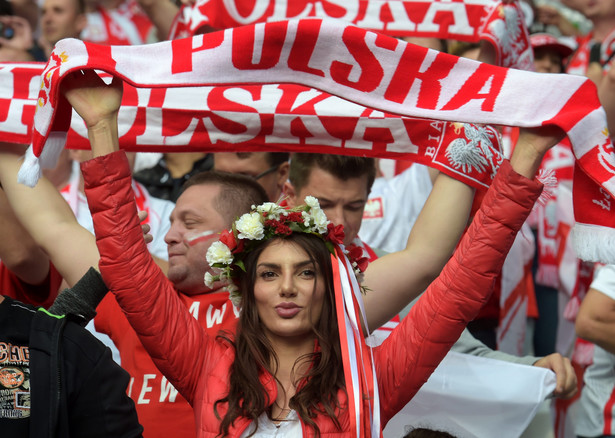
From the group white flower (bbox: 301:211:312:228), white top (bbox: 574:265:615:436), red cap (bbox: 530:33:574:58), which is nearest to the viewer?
white flower (bbox: 301:211:312:228)

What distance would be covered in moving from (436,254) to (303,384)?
0.70 meters

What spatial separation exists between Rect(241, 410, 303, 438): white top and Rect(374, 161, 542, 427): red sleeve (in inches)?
10.4

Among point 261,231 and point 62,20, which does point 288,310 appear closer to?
point 261,231

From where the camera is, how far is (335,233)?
2.79m

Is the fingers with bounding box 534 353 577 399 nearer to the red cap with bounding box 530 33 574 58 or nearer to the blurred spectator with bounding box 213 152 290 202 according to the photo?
the blurred spectator with bounding box 213 152 290 202

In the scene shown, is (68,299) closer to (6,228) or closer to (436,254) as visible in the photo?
(6,228)

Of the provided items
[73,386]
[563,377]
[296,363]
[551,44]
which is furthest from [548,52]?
[73,386]

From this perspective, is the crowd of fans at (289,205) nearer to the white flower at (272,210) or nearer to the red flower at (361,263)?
the red flower at (361,263)

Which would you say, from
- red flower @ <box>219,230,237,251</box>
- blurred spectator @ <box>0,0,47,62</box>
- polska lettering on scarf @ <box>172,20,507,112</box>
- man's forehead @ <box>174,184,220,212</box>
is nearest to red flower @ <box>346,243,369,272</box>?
red flower @ <box>219,230,237,251</box>

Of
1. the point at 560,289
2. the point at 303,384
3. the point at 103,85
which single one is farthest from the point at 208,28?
the point at 560,289

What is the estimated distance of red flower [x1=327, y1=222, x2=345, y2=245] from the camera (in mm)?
2779

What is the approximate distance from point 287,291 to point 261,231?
0.71ft

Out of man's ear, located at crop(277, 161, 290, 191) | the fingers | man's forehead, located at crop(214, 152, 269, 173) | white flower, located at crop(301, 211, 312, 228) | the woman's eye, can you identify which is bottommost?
the fingers

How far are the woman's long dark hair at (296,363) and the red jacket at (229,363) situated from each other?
0.10 feet
